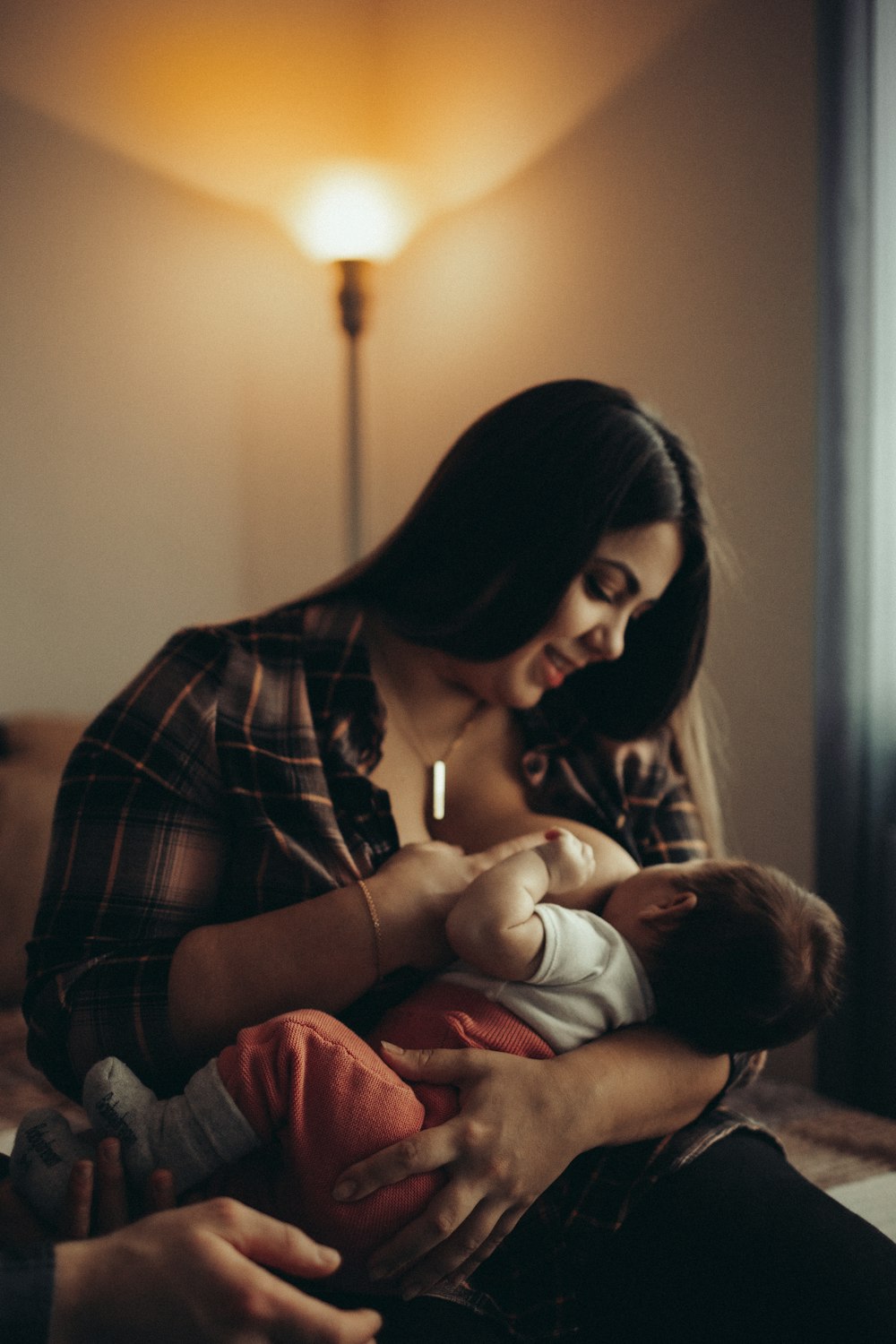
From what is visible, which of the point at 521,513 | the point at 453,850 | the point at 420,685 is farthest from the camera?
the point at 420,685

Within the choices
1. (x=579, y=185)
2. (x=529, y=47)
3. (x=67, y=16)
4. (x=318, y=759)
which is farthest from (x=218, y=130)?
(x=318, y=759)

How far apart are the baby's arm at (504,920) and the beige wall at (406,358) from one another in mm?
1244

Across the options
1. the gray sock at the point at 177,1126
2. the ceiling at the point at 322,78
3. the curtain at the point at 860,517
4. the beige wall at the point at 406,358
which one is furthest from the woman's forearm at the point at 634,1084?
the ceiling at the point at 322,78

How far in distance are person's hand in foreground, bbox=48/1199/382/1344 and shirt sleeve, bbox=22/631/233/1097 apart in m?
0.28

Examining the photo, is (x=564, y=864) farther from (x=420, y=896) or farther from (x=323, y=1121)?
(x=323, y=1121)

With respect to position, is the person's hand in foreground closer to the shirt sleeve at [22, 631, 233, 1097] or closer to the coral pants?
the coral pants

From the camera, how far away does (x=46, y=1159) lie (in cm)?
86

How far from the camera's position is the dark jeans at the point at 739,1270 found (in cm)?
93

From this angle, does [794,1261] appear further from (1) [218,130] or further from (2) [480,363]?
(1) [218,130]

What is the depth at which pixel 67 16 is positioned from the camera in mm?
2596

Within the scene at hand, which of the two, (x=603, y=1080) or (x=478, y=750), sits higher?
(x=478, y=750)

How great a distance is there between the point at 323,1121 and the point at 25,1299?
0.80 ft

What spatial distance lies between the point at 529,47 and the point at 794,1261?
2.71 meters

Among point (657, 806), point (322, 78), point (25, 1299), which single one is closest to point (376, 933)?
point (25, 1299)
